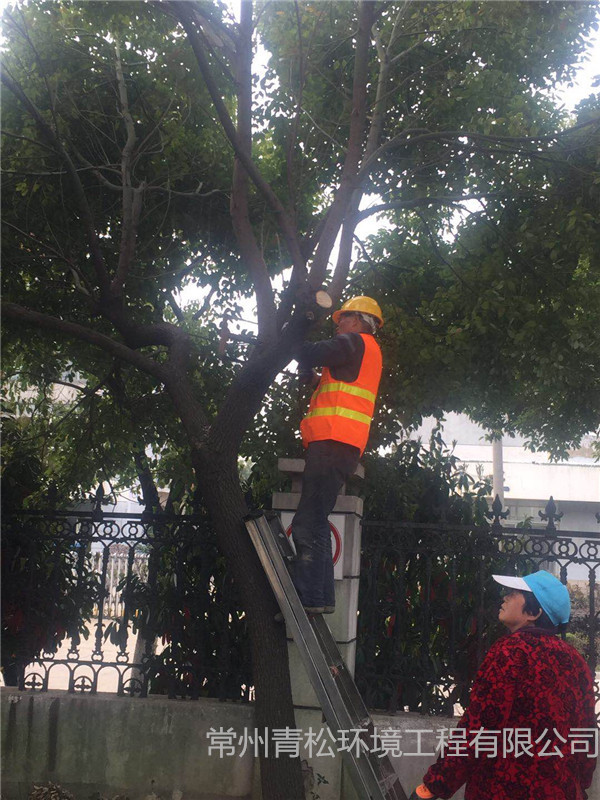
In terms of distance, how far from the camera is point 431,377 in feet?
26.2

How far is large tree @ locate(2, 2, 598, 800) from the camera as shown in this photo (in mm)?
6570

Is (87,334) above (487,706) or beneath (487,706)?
above

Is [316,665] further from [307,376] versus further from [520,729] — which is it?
[307,376]

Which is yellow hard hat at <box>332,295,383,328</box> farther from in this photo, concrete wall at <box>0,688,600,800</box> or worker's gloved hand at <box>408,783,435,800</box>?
concrete wall at <box>0,688,600,800</box>

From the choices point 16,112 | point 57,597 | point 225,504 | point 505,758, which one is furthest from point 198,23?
point 505,758

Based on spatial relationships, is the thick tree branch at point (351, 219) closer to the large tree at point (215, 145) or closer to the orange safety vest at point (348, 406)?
the large tree at point (215, 145)

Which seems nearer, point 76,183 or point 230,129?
point 230,129

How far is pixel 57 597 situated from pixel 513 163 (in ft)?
18.4

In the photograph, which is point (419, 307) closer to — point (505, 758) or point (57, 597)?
point (57, 597)

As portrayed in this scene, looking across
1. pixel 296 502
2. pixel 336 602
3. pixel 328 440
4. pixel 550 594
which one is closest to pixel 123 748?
pixel 336 602

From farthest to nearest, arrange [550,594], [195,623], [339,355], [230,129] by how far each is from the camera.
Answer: [195,623]
[230,129]
[339,355]
[550,594]

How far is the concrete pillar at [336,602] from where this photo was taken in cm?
552

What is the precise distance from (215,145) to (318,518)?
16.7 feet

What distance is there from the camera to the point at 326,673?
169 inches
